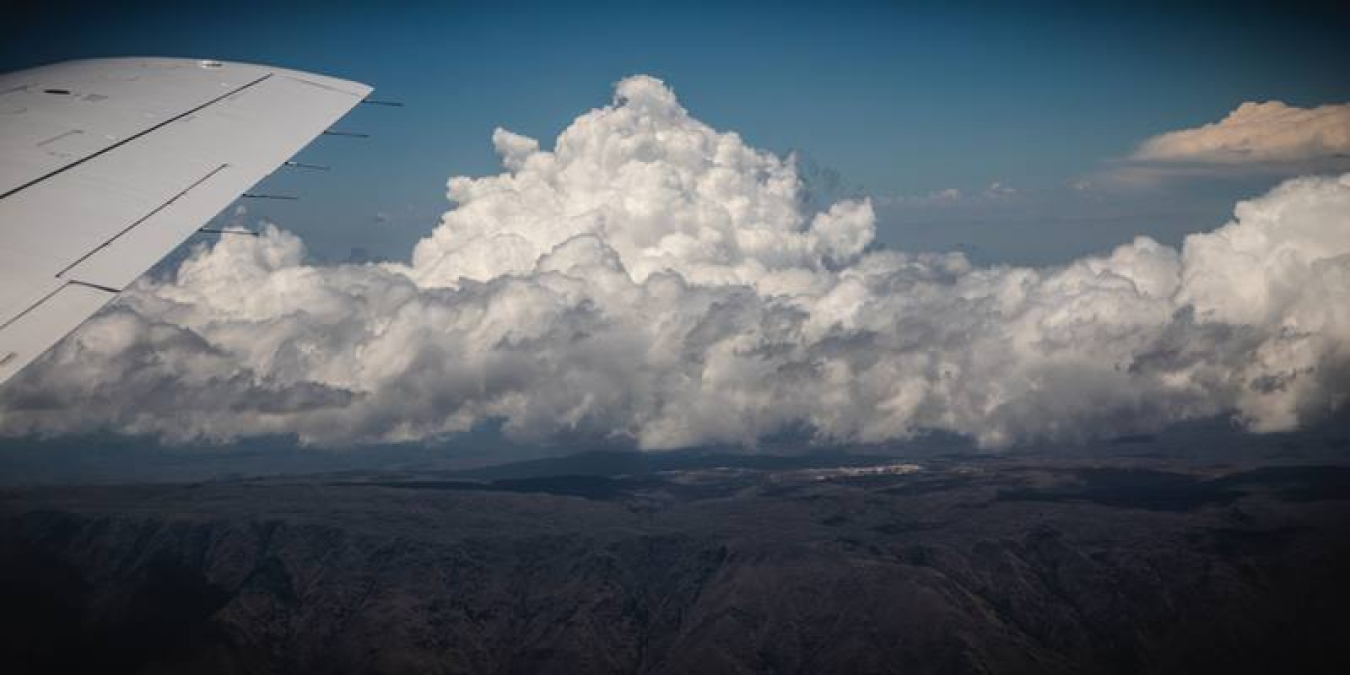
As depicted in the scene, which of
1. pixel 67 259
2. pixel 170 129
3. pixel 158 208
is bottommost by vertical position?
pixel 67 259

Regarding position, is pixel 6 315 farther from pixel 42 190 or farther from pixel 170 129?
pixel 170 129

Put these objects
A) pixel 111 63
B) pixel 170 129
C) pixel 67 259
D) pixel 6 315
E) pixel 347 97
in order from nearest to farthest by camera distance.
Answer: pixel 6 315, pixel 67 259, pixel 170 129, pixel 347 97, pixel 111 63

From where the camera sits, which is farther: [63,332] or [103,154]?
[103,154]

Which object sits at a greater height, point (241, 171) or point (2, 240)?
point (241, 171)

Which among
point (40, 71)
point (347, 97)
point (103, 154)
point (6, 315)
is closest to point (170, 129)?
point (103, 154)

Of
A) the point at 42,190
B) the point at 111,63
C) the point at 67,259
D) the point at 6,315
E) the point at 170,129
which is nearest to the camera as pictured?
the point at 6,315

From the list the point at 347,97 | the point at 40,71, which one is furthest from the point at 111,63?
the point at 347,97
